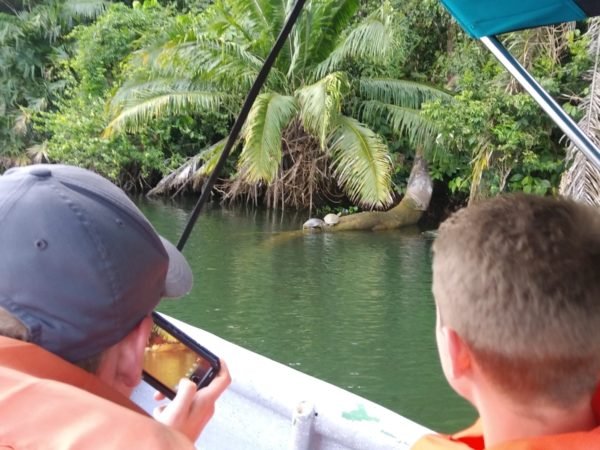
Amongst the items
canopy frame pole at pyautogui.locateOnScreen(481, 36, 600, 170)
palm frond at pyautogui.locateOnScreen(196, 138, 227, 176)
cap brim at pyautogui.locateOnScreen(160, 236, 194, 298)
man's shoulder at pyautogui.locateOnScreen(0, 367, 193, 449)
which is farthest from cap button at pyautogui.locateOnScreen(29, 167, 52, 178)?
palm frond at pyautogui.locateOnScreen(196, 138, 227, 176)

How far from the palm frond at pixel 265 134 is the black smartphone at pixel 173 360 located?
430 inches

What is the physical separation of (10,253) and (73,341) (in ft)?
0.38

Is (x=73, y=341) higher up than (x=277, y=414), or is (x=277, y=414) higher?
(x=73, y=341)

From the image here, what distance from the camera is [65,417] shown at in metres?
0.71

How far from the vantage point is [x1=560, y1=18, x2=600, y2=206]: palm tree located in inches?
370

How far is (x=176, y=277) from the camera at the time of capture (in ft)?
3.92

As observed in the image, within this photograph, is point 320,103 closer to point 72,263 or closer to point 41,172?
point 41,172

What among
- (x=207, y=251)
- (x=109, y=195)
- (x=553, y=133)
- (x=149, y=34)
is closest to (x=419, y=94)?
(x=553, y=133)

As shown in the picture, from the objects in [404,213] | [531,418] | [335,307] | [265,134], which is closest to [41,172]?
[531,418]

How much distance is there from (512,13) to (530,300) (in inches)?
52.1

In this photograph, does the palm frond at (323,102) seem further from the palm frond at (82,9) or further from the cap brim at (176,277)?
the cap brim at (176,277)

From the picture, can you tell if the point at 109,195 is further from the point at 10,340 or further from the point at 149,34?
the point at 149,34

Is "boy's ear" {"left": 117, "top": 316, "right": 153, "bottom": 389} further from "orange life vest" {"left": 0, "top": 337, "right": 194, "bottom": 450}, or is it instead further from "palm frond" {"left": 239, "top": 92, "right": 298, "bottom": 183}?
"palm frond" {"left": 239, "top": 92, "right": 298, "bottom": 183}

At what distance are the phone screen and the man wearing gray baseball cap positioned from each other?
41cm
